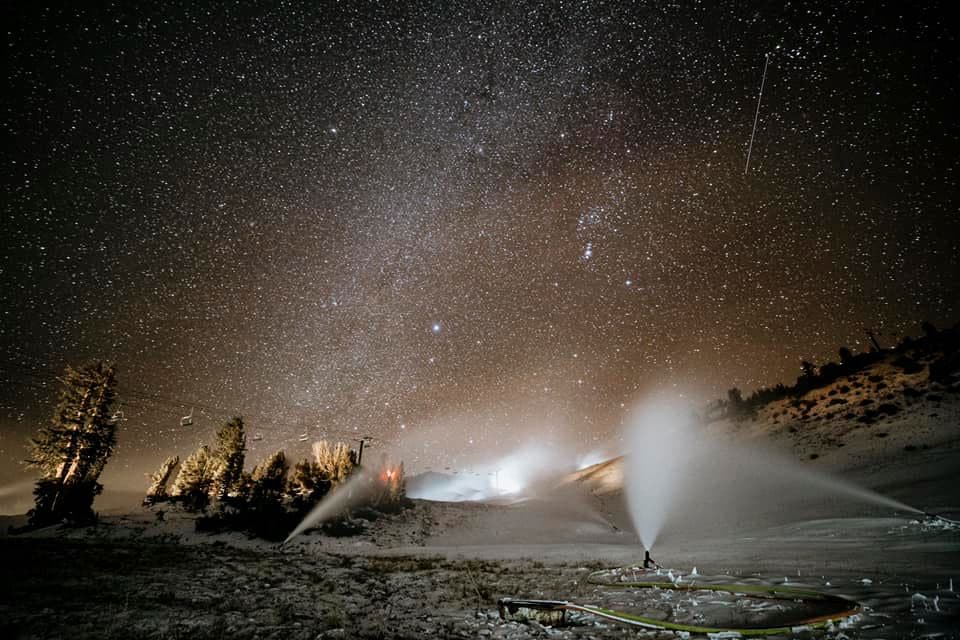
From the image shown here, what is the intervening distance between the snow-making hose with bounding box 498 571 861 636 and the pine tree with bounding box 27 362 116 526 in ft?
131

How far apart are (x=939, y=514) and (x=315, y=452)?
6068 centimetres

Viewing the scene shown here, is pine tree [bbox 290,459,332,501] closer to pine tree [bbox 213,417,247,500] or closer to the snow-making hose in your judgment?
pine tree [bbox 213,417,247,500]

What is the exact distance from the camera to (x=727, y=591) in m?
9.98

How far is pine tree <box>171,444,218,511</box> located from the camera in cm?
4862

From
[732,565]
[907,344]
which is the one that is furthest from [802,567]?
[907,344]

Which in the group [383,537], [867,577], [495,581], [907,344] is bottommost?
[383,537]

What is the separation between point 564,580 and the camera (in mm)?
13992

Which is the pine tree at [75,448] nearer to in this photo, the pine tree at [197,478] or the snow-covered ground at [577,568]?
the snow-covered ground at [577,568]

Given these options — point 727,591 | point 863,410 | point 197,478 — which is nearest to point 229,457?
point 197,478

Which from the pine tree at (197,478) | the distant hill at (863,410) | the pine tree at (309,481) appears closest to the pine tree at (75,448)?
the pine tree at (197,478)

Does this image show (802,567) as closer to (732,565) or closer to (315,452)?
(732,565)

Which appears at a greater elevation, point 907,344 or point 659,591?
point 907,344

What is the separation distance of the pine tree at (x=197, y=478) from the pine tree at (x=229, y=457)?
113 centimetres

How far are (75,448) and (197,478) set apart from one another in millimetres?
18893
